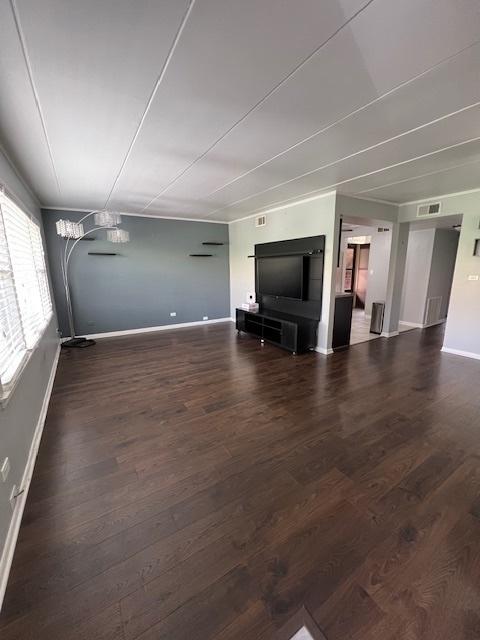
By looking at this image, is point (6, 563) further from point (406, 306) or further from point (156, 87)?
point (406, 306)

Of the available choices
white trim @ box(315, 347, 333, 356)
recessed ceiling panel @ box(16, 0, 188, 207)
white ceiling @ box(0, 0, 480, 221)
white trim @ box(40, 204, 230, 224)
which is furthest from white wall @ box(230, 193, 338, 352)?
recessed ceiling panel @ box(16, 0, 188, 207)

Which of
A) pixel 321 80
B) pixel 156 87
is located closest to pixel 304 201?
pixel 321 80

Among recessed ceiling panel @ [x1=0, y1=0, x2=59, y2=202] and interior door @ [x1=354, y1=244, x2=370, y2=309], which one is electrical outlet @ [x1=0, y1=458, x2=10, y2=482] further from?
interior door @ [x1=354, y1=244, x2=370, y2=309]

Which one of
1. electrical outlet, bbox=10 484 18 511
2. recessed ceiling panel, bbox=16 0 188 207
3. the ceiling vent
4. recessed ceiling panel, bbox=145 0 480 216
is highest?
recessed ceiling panel, bbox=16 0 188 207

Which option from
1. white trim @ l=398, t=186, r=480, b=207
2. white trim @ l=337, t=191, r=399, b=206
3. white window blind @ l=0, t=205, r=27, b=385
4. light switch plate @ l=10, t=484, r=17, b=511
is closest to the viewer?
light switch plate @ l=10, t=484, r=17, b=511

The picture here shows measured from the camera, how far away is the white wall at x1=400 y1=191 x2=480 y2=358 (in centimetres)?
404

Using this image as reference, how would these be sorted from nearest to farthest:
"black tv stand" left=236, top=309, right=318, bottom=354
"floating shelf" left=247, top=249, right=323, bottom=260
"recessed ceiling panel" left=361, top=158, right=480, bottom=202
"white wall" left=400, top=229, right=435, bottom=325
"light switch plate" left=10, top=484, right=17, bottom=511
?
"light switch plate" left=10, top=484, right=17, bottom=511 < "recessed ceiling panel" left=361, top=158, right=480, bottom=202 < "floating shelf" left=247, top=249, right=323, bottom=260 < "black tv stand" left=236, top=309, right=318, bottom=354 < "white wall" left=400, top=229, right=435, bottom=325

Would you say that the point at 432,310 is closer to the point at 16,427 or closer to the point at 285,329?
the point at 285,329

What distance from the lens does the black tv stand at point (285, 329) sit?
177 inches

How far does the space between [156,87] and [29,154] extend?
6.49 feet

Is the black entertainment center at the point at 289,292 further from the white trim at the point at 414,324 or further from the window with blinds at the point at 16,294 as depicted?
the window with blinds at the point at 16,294

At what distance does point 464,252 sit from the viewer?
13.6 ft

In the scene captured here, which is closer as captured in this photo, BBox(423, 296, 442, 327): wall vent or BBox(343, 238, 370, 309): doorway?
BBox(423, 296, 442, 327): wall vent

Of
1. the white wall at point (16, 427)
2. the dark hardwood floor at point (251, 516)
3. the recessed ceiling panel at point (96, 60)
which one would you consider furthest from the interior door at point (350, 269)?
the white wall at point (16, 427)
